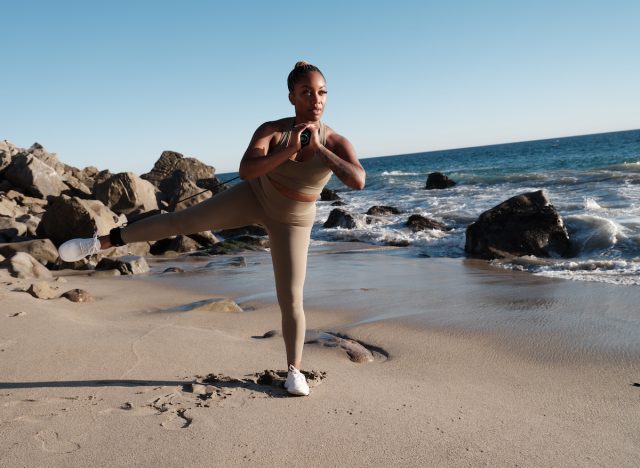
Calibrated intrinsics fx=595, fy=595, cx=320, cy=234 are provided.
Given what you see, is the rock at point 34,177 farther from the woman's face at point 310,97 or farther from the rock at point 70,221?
the woman's face at point 310,97

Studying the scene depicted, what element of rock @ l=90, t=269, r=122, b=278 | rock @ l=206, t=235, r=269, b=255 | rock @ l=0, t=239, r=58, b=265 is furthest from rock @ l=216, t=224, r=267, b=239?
rock @ l=90, t=269, r=122, b=278

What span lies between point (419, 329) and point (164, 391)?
2435 millimetres

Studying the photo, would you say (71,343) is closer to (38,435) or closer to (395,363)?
(38,435)

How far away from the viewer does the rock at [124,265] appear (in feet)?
29.0

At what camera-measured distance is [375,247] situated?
12328mm

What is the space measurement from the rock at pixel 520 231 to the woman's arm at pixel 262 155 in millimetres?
7325

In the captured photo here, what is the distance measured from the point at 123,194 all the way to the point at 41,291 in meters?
9.74

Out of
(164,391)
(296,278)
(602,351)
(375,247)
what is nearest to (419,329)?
(602,351)

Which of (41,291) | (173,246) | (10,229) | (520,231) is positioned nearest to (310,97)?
(41,291)

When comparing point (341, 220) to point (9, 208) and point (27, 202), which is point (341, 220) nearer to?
point (9, 208)

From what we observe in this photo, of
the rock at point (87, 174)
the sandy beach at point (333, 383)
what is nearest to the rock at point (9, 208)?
the rock at point (87, 174)

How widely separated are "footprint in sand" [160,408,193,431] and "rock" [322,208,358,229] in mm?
12682

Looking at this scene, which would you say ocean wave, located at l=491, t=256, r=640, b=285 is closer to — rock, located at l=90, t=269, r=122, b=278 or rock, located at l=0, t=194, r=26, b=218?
rock, located at l=90, t=269, r=122, b=278

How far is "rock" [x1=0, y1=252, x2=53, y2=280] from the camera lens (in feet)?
23.6
